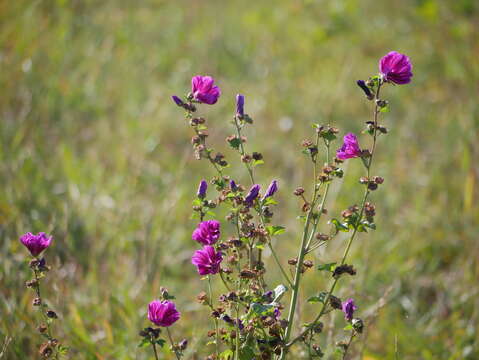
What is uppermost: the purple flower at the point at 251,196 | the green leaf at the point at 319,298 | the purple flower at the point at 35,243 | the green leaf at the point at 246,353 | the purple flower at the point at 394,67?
the purple flower at the point at 35,243

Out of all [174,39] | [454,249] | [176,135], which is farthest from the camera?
[174,39]

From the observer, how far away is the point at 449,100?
13.1ft

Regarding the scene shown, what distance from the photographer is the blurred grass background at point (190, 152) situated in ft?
6.93

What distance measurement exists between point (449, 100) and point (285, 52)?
148 centimetres

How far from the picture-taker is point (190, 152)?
336 centimetres

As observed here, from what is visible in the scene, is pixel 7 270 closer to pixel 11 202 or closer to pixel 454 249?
pixel 11 202

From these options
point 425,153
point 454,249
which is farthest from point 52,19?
point 454,249

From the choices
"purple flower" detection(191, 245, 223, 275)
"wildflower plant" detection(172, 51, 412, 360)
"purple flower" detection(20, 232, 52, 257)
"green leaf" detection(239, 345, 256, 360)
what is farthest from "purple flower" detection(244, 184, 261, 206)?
"purple flower" detection(20, 232, 52, 257)

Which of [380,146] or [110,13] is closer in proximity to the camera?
[380,146]

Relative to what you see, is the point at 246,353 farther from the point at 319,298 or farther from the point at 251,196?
the point at 251,196

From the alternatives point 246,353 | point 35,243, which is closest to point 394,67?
point 246,353

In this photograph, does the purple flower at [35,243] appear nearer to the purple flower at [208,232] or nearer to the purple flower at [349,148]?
the purple flower at [208,232]

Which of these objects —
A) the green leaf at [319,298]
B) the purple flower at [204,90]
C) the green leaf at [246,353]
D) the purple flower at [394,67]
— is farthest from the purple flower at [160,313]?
the purple flower at [394,67]

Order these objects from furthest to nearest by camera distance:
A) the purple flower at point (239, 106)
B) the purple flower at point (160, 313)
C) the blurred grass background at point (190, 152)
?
the blurred grass background at point (190, 152)
the purple flower at point (239, 106)
the purple flower at point (160, 313)
